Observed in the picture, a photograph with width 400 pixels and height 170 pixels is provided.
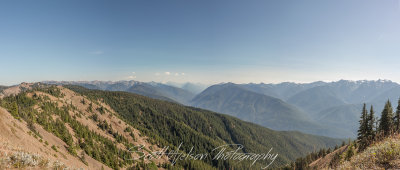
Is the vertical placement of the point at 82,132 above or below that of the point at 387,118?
below

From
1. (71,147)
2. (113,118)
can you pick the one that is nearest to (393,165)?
(71,147)

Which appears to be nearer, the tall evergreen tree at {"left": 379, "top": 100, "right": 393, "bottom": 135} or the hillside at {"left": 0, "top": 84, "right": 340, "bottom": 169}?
the tall evergreen tree at {"left": 379, "top": 100, "right": 393, "bottom": 135}

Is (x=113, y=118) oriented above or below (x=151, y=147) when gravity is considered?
above

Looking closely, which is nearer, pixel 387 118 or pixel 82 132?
pixel 387 118

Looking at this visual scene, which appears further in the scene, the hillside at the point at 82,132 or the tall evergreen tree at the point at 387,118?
the hillside at the point at 82,132

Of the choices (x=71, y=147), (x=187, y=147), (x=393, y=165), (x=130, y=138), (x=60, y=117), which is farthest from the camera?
(x=187, y=147)

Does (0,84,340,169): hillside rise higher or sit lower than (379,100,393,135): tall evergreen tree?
lower

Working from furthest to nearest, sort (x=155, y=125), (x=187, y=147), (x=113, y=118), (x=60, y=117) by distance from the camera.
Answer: (x=155, y=125)
(x=187, y=147)
(x=113, y=118)
(x=60, y=117)

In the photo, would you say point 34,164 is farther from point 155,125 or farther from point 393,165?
point 155,125

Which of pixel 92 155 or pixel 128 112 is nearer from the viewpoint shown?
pixel 92 155

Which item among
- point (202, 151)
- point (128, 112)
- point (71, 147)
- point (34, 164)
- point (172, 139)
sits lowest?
point (202, 151)

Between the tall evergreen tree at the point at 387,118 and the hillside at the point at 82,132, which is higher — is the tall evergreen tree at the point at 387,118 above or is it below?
above
